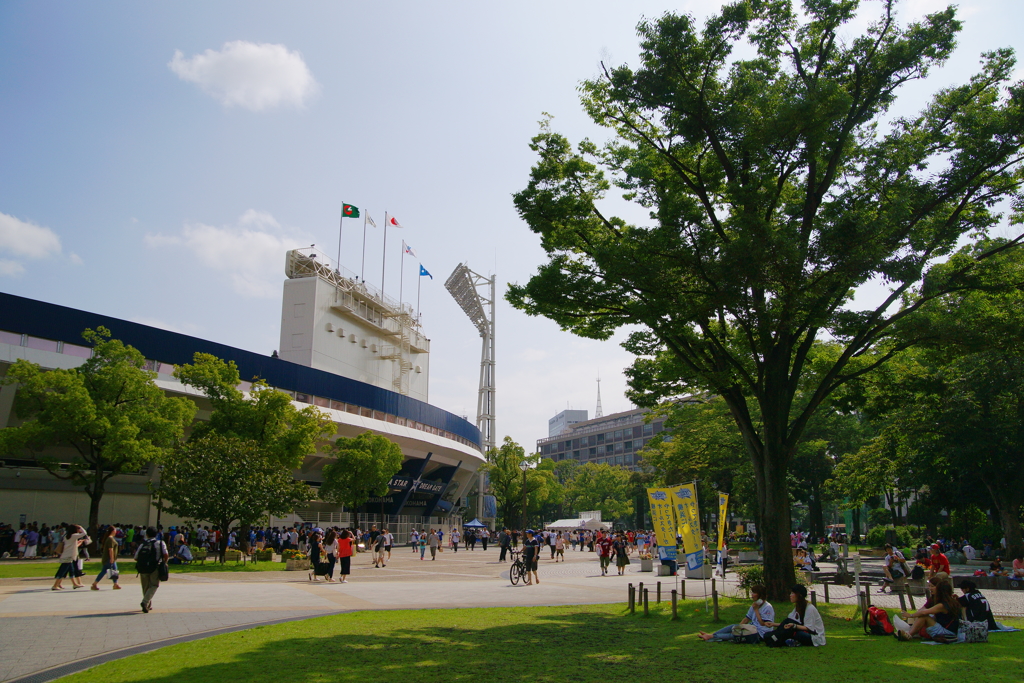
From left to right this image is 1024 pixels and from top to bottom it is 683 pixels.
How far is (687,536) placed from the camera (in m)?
15.9

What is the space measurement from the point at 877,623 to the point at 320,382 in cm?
3925

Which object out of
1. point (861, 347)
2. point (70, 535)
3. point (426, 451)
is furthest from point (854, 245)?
point (426, 451)

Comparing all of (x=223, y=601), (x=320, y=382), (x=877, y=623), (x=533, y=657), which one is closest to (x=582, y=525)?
(x=320, y=382)

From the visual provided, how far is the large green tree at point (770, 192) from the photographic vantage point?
12.6 meters

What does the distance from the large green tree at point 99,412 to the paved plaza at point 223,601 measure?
450 cm

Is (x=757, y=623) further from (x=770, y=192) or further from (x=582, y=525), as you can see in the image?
(x=582, y=525)

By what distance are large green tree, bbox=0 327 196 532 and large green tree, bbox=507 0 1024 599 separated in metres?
18.1

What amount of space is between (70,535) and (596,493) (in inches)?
3077

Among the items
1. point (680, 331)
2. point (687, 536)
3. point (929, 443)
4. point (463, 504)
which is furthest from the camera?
point (463, 504)

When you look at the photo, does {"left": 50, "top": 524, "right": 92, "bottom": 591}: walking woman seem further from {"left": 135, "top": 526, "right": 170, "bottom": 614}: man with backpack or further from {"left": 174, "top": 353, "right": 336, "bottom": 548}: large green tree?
{"left": 174, "top": 353, "right": 336, "bottom": 548}: large green tree

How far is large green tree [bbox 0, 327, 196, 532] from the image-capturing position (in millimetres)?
24562

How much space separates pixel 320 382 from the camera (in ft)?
148

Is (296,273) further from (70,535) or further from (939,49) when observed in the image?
(939,49)

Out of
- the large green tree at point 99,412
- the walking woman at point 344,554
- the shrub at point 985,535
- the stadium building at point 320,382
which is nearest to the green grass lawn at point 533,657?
the walking woman at point 344,554
